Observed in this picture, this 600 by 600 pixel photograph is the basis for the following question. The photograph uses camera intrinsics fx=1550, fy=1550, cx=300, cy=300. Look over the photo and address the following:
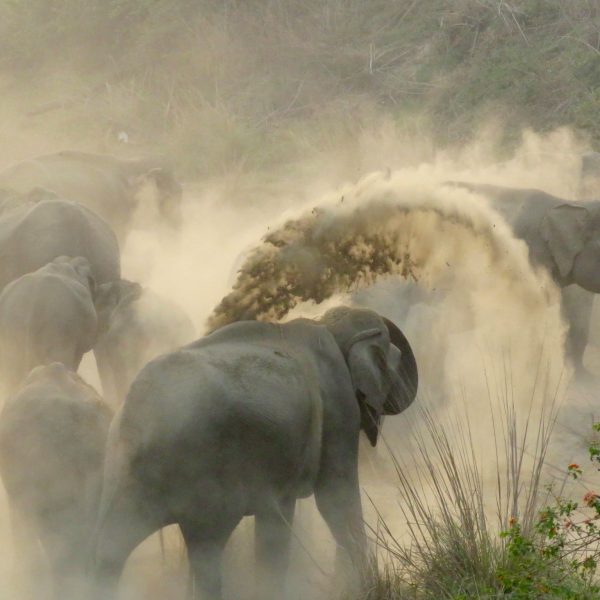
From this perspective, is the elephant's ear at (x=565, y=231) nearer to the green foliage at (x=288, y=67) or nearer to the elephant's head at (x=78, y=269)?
the elephant's head at (x=78, y=269)

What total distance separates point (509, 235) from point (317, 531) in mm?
2907

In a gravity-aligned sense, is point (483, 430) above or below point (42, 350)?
below

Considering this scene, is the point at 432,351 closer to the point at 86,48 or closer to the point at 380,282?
the point at 380,282

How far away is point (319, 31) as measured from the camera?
2334cm

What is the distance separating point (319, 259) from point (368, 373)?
99 cm

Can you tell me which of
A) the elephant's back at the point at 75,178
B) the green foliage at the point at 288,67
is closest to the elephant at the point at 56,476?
the elephant's back at the point at 75,178

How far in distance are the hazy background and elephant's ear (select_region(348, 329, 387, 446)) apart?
712mm

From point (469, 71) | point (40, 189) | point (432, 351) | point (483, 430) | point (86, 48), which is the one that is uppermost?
point (86, 48)

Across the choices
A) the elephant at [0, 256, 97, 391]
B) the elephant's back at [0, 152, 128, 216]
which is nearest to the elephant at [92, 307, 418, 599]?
the elephant at [0, 256, 97, 391]

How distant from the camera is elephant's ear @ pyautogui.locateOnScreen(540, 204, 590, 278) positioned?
34.6 feet

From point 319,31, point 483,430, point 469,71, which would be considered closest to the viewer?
point 483,430

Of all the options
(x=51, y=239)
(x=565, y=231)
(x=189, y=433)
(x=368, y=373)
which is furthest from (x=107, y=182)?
(x=189, y=433)

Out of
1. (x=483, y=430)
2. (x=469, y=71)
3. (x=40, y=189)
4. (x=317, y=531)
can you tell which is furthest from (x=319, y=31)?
(x=317, y=531)

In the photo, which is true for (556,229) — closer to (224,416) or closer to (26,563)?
(26,563)
